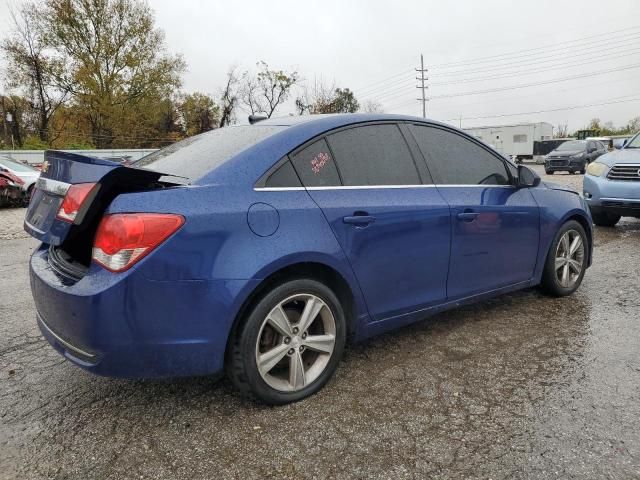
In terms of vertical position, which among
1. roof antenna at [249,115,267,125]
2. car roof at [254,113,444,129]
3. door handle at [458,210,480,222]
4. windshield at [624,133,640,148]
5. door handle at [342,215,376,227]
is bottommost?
door handle at [458,210,480,222]

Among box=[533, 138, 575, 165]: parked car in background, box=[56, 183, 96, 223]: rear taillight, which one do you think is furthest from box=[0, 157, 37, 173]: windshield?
box=[533, 138, 575, 165]: parked car in background

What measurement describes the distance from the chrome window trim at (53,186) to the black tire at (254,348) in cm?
109

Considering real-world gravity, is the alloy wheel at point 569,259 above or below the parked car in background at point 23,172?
below

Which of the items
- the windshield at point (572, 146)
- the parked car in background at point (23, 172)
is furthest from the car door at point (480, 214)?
the windshield at point (572, 146)

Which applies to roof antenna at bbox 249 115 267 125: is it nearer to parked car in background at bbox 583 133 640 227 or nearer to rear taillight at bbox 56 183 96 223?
rear taillight at bbox 56 183 96 223

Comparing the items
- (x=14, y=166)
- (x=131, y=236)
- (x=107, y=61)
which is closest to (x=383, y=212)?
(x=131, y=236)

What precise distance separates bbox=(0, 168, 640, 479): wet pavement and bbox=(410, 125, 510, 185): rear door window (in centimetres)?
111

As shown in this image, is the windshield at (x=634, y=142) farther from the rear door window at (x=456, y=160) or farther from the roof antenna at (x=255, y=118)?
the roof antenna at (x=255, y=118)

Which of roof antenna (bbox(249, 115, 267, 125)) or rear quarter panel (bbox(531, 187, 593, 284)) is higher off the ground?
roof antenna (bbox(249, 115, 267, 125))

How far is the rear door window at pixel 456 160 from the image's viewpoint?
3.32 meters

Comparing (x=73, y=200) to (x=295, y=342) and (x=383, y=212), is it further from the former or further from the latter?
(x=383, y=212)

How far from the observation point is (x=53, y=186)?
255 cm

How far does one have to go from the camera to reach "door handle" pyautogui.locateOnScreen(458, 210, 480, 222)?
3.27 metres

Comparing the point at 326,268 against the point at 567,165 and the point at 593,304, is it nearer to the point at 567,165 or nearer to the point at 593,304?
the point at 593,304
